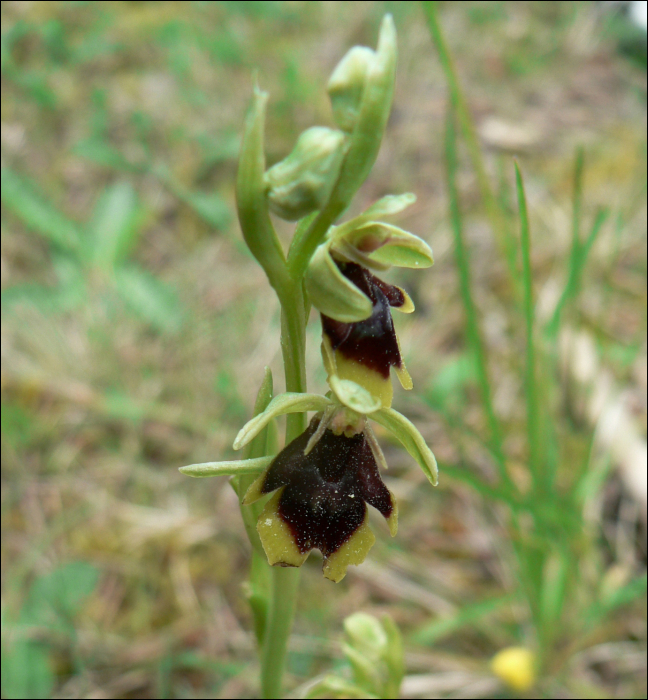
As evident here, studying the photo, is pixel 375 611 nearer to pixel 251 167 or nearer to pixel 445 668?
pixel 445 668

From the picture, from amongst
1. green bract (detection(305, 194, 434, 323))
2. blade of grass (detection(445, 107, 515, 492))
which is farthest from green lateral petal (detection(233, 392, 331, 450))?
blade of grass (detection(445, 107, 515, 492))

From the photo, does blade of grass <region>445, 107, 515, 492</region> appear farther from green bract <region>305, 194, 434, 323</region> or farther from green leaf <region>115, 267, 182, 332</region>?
green leaf <region>115, 267, 182, 332</region>

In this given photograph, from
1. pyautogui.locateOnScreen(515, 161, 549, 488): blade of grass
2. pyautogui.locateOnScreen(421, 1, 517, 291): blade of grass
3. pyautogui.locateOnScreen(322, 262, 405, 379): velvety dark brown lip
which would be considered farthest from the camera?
pyautogui.locateOnScreen(421, 1, 517, 291): blade of grass

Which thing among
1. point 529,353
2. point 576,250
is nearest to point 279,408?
point 529,353

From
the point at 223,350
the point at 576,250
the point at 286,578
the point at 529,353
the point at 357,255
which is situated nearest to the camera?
the point at 357,255

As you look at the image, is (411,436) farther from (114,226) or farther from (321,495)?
(114,226)

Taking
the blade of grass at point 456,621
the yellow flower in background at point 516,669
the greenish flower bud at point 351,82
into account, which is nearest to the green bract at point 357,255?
the greenish flower bud at point 351,82

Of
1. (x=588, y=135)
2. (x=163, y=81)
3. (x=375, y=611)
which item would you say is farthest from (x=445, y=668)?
(x=163, y=81)
